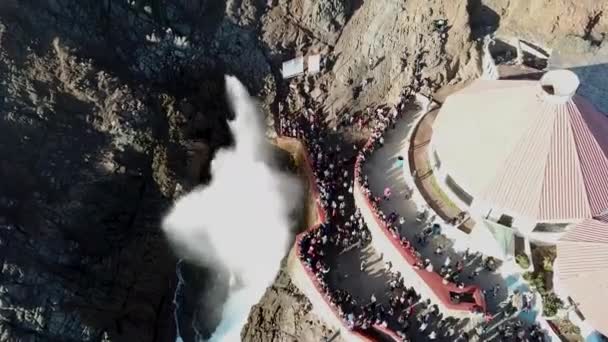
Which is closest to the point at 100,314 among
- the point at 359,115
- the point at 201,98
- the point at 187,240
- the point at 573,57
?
the point at 187,240

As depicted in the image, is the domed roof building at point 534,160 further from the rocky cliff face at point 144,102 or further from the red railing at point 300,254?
the rocky cliff face at point 144,102

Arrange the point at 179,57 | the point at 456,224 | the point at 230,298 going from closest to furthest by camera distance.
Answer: the point at 456,224
the point at 230,298
the point at 179,57

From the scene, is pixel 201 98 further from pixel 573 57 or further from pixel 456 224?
pixel 573 57

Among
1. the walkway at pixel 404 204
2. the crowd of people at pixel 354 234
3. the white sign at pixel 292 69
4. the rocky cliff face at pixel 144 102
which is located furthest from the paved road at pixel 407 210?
the white sign at pixel 292 69

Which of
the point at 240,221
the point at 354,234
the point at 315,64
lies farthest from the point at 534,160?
the point at 240,221

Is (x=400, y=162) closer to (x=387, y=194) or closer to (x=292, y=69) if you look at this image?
(x=387, y=194)

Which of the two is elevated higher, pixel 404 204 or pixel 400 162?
pixel 400 162
